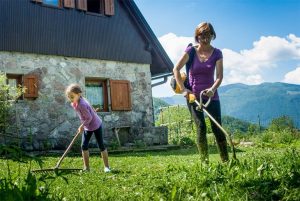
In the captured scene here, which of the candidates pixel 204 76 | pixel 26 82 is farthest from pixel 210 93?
pixel 26 82

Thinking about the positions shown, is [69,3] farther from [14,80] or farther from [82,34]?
[14,80]

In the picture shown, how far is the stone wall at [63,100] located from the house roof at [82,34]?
0.32 m

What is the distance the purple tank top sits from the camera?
5.45 meters

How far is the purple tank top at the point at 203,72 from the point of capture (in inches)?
215

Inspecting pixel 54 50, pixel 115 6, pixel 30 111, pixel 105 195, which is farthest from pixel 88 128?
pixel 115 6

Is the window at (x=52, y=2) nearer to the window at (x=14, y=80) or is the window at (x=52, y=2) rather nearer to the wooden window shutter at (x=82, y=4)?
the wooden window shutter at (x=82, y=4)

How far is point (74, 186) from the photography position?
4977 mm

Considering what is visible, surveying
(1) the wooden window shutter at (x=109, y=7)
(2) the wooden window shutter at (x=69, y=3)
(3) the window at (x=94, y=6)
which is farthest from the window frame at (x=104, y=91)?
(2) the wooden window shutter at (x=69, y=3)

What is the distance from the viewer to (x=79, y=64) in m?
16.6

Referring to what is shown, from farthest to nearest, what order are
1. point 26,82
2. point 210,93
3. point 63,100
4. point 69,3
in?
point 69,3 < point 63,100 < point 26,82 < point 210,93

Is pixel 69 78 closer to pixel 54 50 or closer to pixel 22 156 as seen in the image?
pixel 54 50

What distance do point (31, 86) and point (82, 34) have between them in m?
3.24

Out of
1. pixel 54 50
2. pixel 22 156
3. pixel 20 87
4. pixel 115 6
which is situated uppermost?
pixel 115 6

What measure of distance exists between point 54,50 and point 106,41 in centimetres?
249
